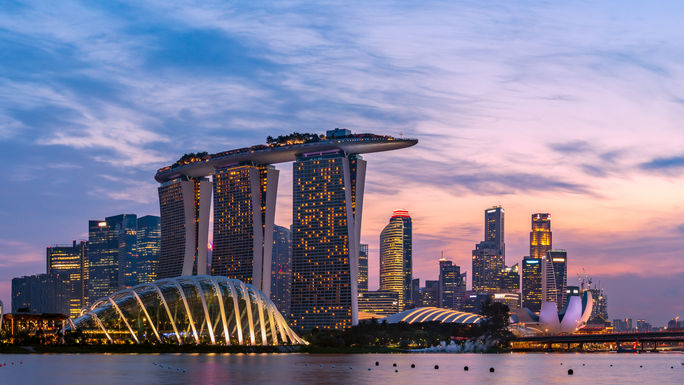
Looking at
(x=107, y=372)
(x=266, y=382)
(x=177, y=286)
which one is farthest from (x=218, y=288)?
(x=266, y=382)

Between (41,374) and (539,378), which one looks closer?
(41,374)

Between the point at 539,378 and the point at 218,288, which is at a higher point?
the point at 218,288

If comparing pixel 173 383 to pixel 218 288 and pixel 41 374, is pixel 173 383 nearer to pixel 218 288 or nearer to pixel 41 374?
pixel 41 374

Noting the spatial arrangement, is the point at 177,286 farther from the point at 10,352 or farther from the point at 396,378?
the point at 396,378

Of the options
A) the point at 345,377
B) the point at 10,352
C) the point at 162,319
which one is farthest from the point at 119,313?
the point at 345,377

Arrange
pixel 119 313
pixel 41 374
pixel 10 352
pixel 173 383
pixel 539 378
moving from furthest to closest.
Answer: pixel 119 313 < pixel 10 352 < pixel 539 378 < pixel 41 374 < pixel 173 383

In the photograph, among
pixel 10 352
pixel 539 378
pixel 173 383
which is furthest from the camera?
pixel 10 352
